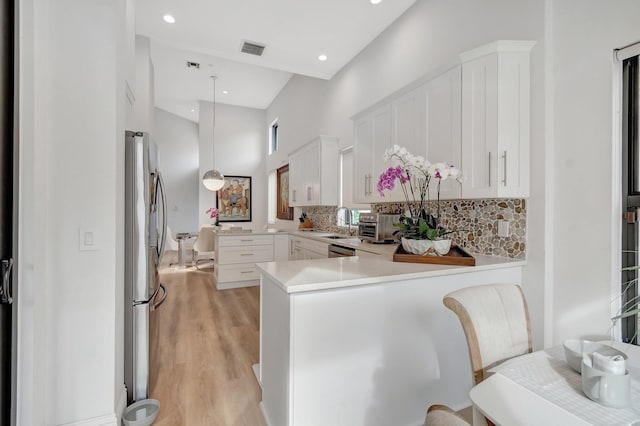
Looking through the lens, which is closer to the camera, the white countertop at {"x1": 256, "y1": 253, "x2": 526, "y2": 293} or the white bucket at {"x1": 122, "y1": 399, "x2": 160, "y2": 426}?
the white countertop at {"x1": 256, "y1": 253, "x2": 526, "y2": 293}

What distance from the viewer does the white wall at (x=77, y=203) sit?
1.55m

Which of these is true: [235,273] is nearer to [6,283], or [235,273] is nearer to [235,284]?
[235,284]

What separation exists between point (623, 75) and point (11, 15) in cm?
299

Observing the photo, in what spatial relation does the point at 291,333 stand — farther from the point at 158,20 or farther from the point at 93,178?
the point at 158,20

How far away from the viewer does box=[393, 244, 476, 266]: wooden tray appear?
1890mm

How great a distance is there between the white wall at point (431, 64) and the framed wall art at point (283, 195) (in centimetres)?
109

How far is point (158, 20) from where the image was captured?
3467mm

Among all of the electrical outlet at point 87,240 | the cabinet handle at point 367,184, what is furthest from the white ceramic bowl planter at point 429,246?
the electrical outlet at point 87,240

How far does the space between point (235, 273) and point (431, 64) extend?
3944mm

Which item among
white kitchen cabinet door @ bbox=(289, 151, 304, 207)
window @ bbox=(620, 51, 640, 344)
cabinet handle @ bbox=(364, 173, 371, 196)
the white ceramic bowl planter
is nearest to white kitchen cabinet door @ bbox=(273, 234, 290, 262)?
white kitchen cabinet door @ bbox=(289, 151, 304, 207)

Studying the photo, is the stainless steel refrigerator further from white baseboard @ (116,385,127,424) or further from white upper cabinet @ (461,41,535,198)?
white upper cabinet @ (461,41,535,198)

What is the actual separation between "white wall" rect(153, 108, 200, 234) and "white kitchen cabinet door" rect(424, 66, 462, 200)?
8038mm

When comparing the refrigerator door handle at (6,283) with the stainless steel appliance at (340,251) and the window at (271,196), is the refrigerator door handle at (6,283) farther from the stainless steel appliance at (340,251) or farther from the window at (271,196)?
the window at (271,196)

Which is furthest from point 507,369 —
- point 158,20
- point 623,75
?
point 158,20
